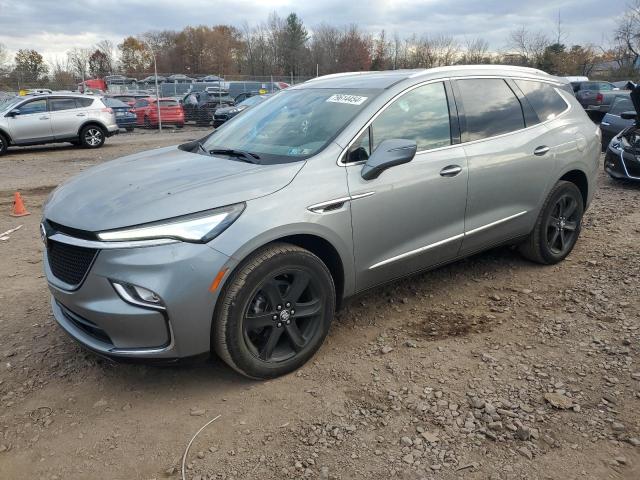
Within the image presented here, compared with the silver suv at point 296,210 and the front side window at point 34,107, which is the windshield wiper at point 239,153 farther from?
the front side window at point 34,107

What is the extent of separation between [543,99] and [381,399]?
125 inches

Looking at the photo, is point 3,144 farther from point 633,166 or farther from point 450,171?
point 633,166

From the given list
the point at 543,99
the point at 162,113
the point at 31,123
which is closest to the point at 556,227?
the point at 543,99

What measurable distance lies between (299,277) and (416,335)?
43.2 inches

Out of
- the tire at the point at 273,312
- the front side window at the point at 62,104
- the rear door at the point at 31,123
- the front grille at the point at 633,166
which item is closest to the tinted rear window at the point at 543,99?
the tire at the point at 273,312

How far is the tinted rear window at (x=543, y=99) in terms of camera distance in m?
4.52

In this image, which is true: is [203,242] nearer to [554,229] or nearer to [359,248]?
[359,248]

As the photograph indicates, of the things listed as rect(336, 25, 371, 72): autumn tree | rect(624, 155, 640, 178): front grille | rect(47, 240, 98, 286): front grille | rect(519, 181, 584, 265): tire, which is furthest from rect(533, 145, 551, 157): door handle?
rect(336, 25, 371, 72): autumn tree

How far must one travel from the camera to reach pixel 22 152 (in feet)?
50.3

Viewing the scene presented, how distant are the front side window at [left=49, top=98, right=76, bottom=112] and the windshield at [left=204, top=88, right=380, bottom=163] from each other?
13159mm

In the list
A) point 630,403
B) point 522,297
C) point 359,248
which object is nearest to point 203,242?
point 359,248

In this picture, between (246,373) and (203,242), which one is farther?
(246,373)

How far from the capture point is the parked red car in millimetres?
23609

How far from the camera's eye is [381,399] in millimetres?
2918
